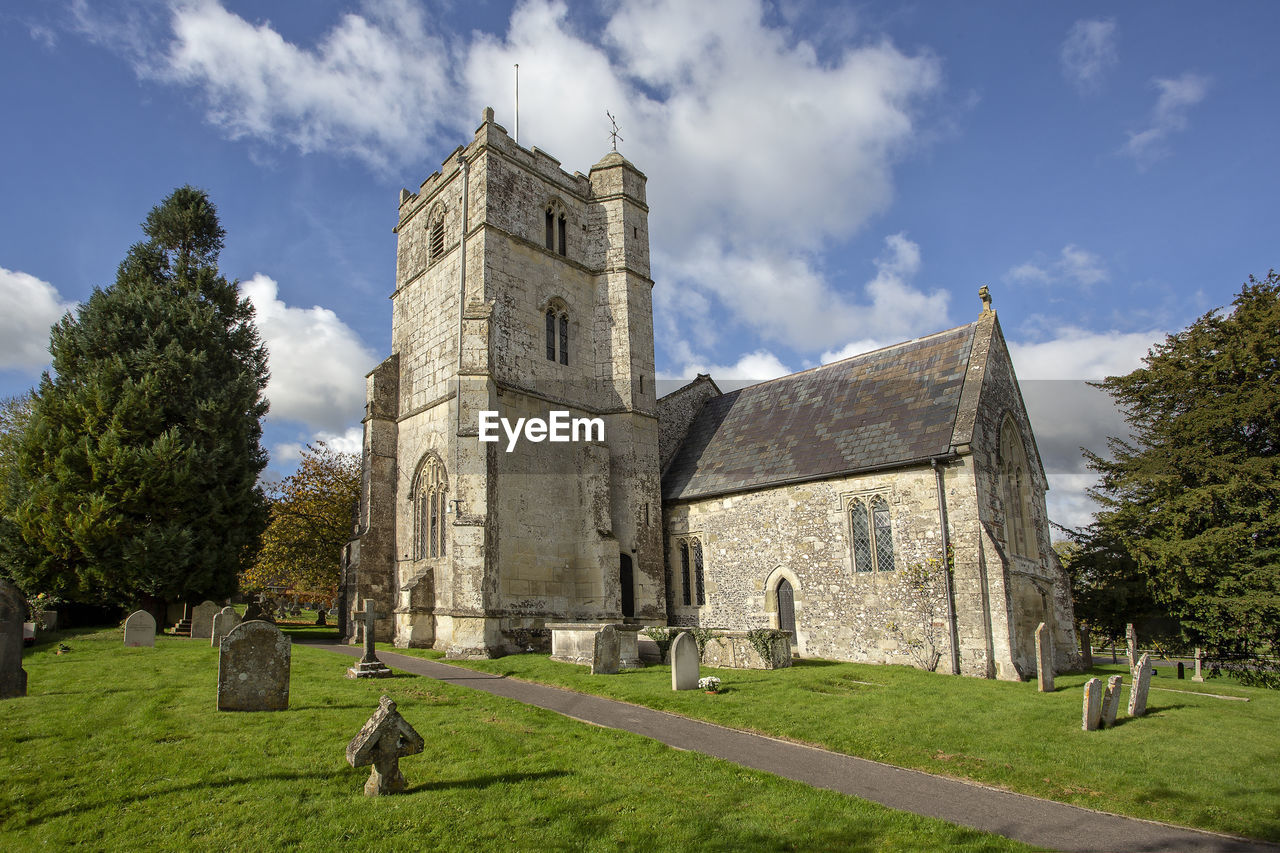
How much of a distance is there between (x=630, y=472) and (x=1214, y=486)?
1592 centimetres

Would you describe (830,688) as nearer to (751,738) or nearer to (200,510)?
(751,738)

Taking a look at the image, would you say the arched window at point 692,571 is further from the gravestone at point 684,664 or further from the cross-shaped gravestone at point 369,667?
the cross-shaped gravestone at point 369,667

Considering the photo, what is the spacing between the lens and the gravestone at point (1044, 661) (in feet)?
44.2

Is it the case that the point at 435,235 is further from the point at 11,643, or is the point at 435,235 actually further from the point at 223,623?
the point at 11,643

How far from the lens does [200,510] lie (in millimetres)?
20141

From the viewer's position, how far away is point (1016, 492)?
18547mm

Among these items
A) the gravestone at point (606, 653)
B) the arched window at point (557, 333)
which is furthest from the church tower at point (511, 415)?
the gravestone at point (606, 653)

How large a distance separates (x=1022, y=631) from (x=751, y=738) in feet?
30.8

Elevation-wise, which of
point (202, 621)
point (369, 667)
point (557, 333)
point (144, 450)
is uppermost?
point (557, 333)

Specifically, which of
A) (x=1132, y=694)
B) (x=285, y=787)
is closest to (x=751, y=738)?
(x=285, y=787)

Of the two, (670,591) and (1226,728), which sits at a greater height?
(670,591)

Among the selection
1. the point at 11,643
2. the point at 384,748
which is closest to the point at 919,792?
the point at 384,748

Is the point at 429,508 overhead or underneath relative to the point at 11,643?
overhead

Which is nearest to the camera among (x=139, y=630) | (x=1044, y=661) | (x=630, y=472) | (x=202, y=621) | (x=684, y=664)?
(x=684, y=664)
